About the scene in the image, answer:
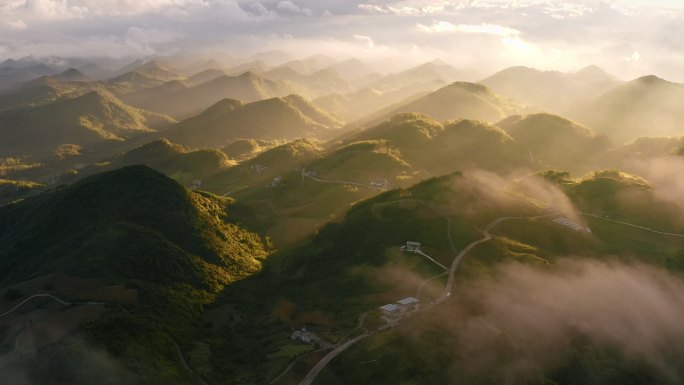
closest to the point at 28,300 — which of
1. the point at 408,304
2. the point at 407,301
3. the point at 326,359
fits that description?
the point at 326,359

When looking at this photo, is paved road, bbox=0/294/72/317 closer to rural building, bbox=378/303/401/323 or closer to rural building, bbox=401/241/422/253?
rural building, bbox=378/303/401/323

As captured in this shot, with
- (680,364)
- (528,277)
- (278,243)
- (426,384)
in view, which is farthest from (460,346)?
(278,243)

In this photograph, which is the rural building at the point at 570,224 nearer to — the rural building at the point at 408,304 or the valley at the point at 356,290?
the valley at the point at 356,290

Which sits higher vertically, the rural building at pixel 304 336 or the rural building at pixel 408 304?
the rural building at pixel 408 304

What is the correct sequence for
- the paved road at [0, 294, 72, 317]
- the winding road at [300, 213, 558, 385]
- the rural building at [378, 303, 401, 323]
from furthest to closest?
the rural building at [378, 303, 401, 323] < the paved road at [0, 294, 72, 317] < the winding road at [300, 213, 558, 385]

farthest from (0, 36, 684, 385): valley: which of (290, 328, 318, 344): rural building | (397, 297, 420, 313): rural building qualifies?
(290, 328, 318, 344): rural building

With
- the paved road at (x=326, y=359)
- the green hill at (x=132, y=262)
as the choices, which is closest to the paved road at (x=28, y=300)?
the green hill at (x=132, y=262)

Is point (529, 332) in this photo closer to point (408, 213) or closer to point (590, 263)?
point (590, 263)
